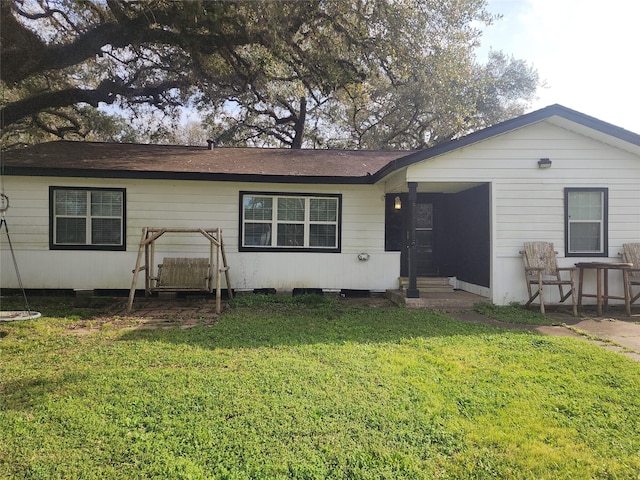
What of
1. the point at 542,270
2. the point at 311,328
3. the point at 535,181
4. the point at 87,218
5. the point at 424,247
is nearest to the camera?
the point at 311,328

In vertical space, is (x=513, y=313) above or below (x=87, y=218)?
below

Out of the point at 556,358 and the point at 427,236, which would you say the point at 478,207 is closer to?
the point at 427,236

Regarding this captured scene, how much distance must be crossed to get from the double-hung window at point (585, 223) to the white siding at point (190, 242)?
11.5ft

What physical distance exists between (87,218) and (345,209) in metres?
5.71

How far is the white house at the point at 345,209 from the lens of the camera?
7.35 m

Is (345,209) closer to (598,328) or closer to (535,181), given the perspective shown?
(535,181)

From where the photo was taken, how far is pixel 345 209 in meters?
8.82

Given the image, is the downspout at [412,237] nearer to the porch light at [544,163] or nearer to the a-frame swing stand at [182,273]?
the porch light at [544,163]

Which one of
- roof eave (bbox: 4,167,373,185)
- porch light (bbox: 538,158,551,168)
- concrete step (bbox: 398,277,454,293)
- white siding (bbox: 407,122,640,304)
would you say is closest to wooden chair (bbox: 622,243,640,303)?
white siding (bbox: 407,122,640,304)

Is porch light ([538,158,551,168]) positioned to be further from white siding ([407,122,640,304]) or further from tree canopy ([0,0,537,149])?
tree canopy ([0,0,537,149])

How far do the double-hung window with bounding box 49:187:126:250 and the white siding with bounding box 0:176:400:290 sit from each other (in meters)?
0.13

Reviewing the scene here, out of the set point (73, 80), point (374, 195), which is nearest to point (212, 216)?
point (374, 195)

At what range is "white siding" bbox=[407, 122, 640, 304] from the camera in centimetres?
732

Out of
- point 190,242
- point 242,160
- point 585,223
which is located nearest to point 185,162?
point 242,160
